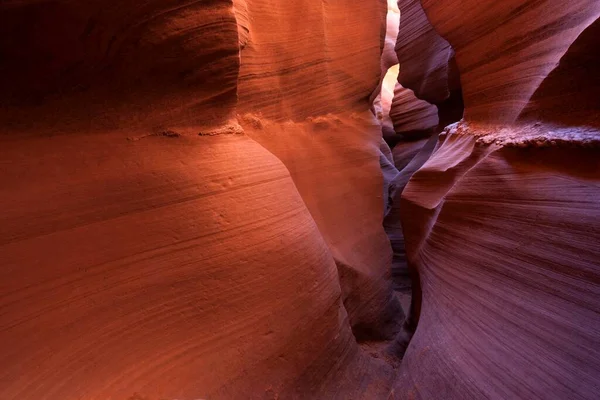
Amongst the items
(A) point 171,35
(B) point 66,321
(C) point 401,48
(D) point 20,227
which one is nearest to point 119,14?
(A) point 171,35

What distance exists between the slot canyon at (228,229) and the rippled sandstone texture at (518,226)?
0.04 ft

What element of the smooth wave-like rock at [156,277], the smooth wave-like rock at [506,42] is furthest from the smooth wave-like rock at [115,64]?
the smooth wave-like rock at [506,42]

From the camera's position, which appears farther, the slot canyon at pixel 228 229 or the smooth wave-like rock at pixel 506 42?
the smooth wave-like rock at pixel 506 42

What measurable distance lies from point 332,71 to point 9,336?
384cm

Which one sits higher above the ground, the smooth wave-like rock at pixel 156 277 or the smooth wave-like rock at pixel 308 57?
the smooth wave-like rock at pixel 308 57

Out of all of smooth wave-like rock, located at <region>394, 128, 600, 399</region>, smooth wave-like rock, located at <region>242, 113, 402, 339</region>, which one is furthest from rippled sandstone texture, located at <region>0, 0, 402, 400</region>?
smooth wave-like rock, located at <region>242, 113, 402, 339</region>

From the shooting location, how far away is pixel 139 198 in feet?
5.53

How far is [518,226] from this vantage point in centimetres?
194

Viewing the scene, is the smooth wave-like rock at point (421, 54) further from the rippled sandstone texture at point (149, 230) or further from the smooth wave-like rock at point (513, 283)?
the rippled sandstone texture at point (149, 230)

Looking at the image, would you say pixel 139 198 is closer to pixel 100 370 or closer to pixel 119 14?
pixel 100 370

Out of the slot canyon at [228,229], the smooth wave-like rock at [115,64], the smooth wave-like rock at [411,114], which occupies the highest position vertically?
the smooth wave-like rock at [115,64]

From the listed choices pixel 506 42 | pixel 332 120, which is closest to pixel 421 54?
pixel 332 120

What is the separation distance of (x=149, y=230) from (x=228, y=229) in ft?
1.36

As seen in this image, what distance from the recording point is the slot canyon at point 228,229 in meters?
1.41
